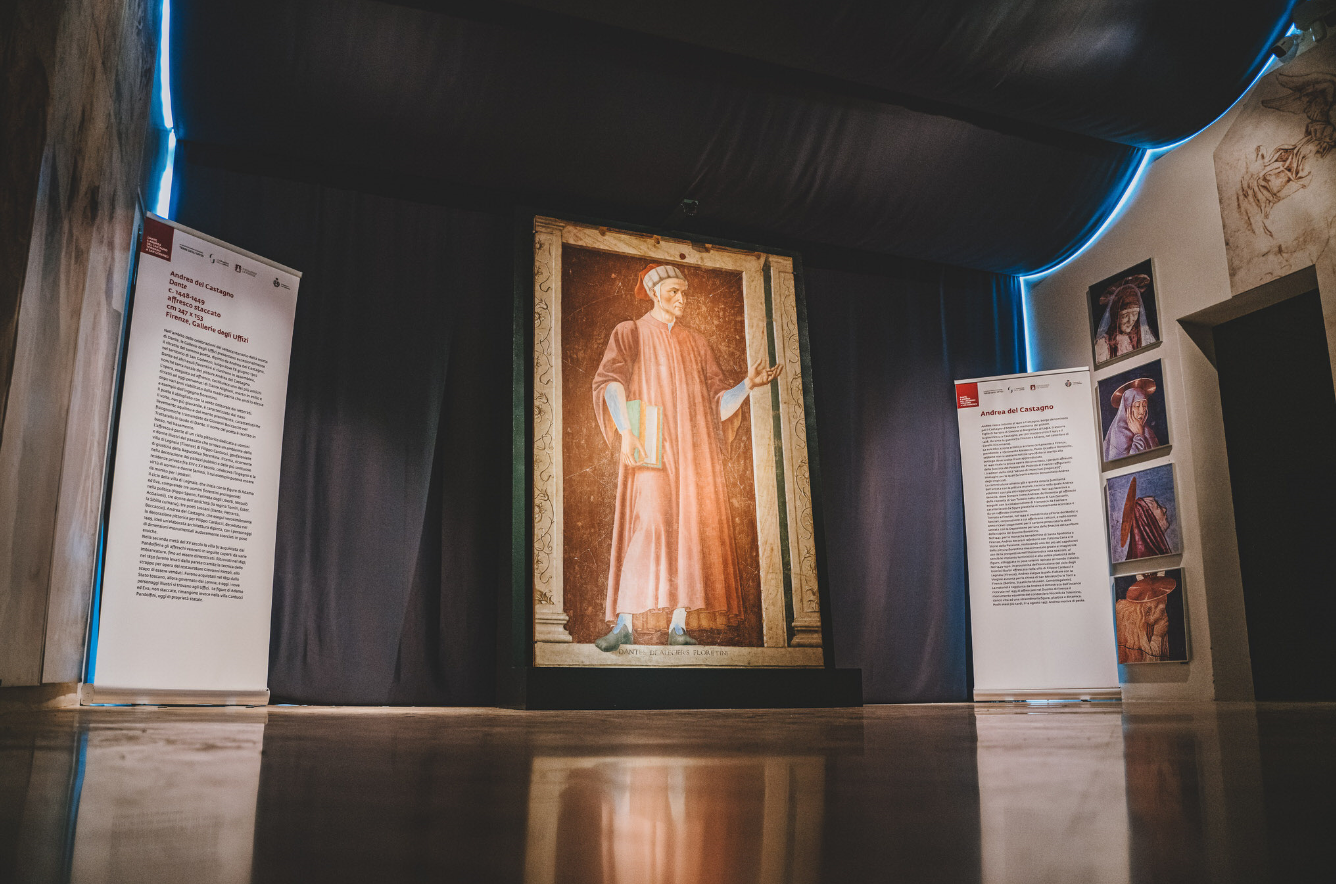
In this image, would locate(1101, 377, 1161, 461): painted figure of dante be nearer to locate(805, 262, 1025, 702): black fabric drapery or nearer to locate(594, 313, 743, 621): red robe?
locate(805, 262, 1025, 702): black fabric drapery

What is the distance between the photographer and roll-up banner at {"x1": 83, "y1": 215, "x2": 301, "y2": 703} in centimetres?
349

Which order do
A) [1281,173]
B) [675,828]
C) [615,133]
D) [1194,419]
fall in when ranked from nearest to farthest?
1. [675,828]
2. [1281,173]
3. [615,133]
4. [1194,419]

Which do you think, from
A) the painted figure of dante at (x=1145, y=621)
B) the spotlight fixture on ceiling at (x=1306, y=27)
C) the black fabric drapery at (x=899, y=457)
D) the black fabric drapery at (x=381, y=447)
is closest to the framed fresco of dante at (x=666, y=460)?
the black fabric drapery at (x=381, y=447)

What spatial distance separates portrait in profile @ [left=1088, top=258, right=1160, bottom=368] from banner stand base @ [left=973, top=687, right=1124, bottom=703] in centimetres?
184

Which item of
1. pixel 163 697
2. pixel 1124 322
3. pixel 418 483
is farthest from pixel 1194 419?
pixel 163 697

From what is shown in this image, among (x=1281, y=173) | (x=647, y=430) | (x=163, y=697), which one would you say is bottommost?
(x=163, y=697)

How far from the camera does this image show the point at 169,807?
32cm

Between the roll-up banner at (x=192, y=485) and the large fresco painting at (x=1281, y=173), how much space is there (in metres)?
4.54

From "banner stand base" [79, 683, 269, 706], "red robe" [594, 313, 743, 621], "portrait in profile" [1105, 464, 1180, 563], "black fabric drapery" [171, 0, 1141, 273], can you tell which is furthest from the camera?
"portrait in profile" [1105, 464, 1180, 563]

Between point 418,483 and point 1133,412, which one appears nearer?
point 418,483

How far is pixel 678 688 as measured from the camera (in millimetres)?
4367

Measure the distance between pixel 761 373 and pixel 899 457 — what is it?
44.7 inches

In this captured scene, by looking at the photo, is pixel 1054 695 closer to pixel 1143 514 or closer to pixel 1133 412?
pixel 1143 514

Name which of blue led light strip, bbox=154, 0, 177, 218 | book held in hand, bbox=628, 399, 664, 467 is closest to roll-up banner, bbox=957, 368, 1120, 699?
book held in hand, bbox=628, 399, 664, 467
